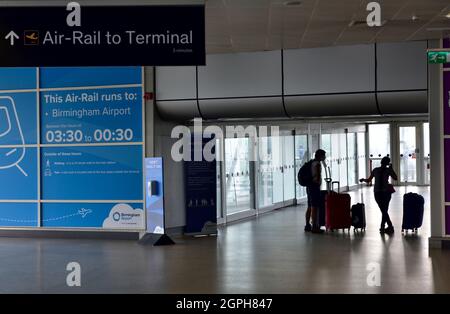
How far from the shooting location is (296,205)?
16.9 meters

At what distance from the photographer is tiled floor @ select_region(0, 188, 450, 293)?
7.02m

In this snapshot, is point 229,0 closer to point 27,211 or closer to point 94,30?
point 94,30

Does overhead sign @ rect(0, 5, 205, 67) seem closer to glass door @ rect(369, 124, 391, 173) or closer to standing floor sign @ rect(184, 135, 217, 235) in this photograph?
standing floor sign @ rect(184, 135, 217, 235)

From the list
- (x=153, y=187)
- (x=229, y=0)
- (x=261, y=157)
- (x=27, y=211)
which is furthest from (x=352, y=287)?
(x=261, y=157)

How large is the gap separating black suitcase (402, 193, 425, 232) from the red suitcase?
104 centimetres

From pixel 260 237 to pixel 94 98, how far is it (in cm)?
401

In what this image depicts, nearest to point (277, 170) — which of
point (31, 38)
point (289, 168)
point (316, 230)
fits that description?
point (289, 168)

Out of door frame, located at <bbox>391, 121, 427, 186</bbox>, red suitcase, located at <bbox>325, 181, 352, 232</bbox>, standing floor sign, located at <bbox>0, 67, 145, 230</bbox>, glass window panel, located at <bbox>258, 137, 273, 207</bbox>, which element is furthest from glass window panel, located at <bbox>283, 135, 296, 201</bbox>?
door frame, located at <bbox>391, 121, 427, 186</bbox>

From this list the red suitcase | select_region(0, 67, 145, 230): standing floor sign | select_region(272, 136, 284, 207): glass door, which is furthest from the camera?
select_region(272, 136, 284, 207): glass door

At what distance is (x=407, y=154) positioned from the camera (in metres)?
22.8

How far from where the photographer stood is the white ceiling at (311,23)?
7.27 meters

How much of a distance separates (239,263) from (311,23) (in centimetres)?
343

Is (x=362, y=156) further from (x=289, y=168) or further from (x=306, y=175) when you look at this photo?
(x=306, y=175)
